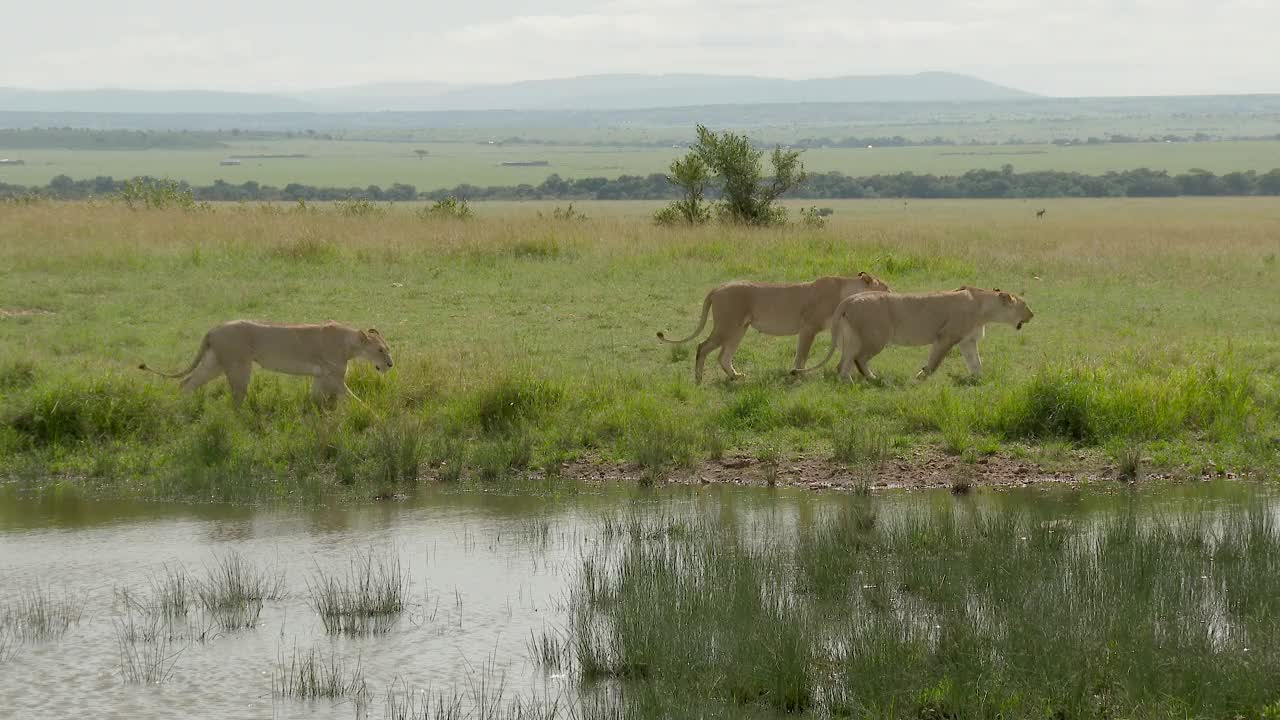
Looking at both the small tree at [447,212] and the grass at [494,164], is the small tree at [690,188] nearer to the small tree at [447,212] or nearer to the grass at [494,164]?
the small tree at [447,212]

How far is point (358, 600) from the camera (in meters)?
8.60

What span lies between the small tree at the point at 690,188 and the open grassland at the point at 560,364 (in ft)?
18.9

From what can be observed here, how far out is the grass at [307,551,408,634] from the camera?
8.37m

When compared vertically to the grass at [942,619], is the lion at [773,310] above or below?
above

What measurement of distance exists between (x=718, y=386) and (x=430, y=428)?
10.1 feet

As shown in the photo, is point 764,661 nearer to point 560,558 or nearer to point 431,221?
point 560,558

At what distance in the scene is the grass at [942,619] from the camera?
6.84 metres

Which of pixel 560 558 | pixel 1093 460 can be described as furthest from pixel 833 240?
pixel 560 558

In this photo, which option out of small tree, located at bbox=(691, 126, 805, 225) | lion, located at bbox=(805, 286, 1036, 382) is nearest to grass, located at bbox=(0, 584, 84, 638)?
lion, located at bbox=(805, 286, 1036, 382)

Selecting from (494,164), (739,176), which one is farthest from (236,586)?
(494,164)

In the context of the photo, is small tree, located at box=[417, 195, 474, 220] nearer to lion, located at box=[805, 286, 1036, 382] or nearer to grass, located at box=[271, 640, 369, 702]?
lion, located at box=[805, 286, 1036, 382]

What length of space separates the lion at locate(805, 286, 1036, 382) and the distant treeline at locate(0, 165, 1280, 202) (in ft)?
244

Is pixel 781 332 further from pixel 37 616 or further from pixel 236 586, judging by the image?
pixel 37 616

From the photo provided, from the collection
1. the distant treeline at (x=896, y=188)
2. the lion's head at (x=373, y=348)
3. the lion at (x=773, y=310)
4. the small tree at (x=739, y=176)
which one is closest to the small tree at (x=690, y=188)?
the small tree at (x=739, y=176)
